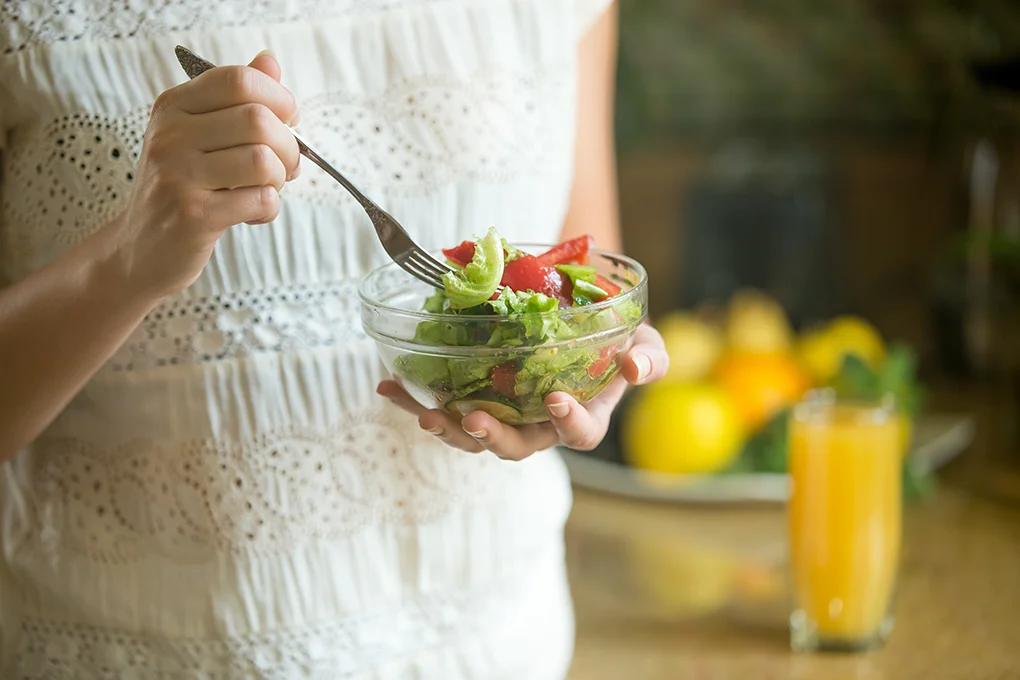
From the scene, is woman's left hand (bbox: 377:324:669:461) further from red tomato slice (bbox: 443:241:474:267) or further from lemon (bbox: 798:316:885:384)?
lemon (bbox: 798:316:885:384)

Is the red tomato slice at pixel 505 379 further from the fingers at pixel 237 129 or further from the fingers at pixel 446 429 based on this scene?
the fingers at pixel 237 129

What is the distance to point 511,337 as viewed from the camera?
0.56 m

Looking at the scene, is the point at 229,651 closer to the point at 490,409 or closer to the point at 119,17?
the point at 490,409

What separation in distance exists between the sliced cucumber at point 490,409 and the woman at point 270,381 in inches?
0.9

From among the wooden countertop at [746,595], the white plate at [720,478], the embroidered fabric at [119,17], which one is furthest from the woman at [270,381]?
the white plate at [720,478]

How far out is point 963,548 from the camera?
115 centimetres

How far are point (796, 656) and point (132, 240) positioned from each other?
72 cm

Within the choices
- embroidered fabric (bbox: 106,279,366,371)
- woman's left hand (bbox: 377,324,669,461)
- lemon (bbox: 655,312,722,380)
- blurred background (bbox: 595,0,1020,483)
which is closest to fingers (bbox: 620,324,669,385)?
woman's left hand (bbox: 377,324,669,461)

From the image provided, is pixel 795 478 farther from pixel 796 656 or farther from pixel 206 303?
pixel 206 303

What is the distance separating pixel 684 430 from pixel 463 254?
2.40ft

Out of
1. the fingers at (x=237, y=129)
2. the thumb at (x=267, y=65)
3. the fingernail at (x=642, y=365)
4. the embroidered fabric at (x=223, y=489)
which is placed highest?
the thumb at (x=267, y=65)

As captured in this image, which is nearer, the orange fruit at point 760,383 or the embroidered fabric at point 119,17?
the embroidered fabric at point 119,17

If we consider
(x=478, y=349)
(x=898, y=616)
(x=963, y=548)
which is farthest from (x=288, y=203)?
(x=963, y=548)

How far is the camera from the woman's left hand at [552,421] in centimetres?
57
